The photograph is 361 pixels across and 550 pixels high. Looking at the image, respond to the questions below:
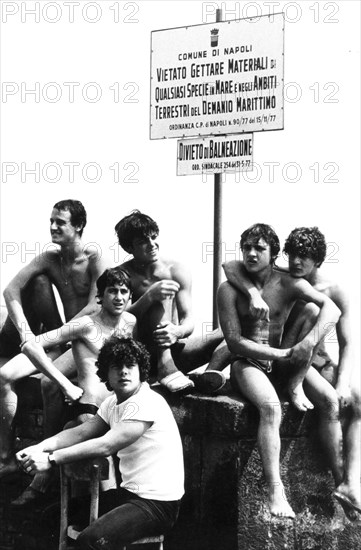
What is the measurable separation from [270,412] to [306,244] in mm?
1213

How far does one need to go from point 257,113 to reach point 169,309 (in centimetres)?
209

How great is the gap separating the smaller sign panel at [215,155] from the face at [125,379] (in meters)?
3.20

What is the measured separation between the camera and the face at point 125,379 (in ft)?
21.3

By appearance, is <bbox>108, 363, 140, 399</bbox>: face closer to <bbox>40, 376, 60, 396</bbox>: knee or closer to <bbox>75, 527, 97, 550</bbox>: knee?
<bbox>75, 527, 97, 550</bbox>: knee

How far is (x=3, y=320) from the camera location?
929 centimetres

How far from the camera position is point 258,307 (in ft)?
24.5

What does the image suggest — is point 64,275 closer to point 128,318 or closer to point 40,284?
point 40,284

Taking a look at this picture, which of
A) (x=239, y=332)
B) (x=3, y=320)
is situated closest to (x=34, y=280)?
(x=3, y=320)

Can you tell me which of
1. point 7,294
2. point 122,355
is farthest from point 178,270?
point 122,355

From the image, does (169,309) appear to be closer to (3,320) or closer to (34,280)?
(34,280)

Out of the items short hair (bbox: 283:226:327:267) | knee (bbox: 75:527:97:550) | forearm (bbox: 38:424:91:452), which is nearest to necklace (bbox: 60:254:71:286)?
short hair (bbox: 283:226:327:267)

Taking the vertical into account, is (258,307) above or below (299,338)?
above

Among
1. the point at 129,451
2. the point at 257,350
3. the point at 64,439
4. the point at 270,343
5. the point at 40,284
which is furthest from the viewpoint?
the point at 40,284

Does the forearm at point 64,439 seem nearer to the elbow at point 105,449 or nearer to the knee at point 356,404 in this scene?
the elbow at point 105,449
